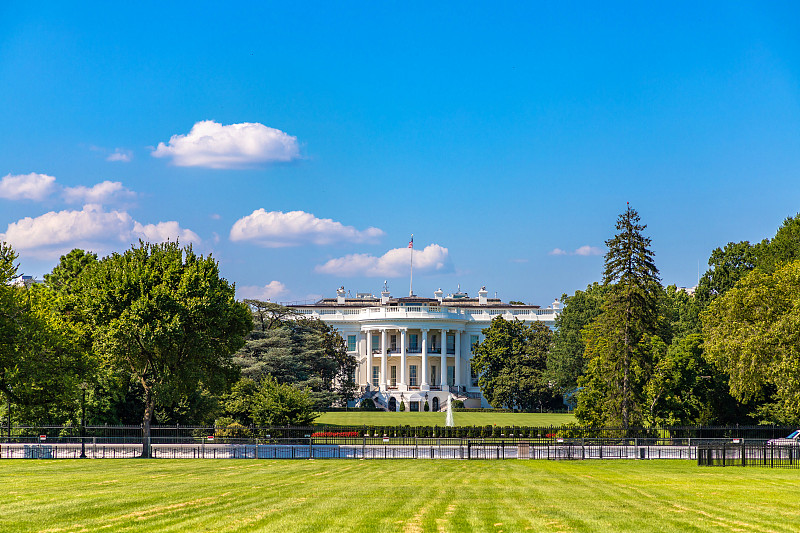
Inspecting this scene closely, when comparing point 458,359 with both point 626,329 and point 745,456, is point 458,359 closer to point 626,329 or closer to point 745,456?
point 626,329

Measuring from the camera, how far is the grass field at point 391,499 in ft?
56.2

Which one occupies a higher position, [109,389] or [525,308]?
[525,308]

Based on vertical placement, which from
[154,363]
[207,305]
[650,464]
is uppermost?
[207,305]

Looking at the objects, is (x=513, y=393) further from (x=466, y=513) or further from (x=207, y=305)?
(x=466, y=513)

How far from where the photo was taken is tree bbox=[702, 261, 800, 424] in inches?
1645

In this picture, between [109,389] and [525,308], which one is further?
[525,308]

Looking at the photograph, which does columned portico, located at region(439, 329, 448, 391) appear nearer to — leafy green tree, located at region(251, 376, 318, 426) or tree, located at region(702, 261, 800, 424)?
leafy green tree, located at region(251, 376, 318, 426)

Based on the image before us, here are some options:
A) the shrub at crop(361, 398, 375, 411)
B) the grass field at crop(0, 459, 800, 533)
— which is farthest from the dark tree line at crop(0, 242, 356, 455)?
the shrub at crop(361, 398, 375, 411)

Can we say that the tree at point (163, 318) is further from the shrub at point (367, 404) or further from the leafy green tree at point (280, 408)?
the shrub at point (367, 404)

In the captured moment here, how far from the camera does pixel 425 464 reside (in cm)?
3884

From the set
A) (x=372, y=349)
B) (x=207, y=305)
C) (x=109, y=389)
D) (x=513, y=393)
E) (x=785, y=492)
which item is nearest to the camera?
(x=785, y=492)

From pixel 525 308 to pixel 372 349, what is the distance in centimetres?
2259

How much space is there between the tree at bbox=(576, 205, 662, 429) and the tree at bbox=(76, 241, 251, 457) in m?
23.0

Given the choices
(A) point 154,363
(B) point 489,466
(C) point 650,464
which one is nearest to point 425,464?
(B) point 489,466
